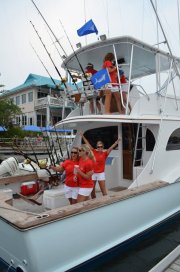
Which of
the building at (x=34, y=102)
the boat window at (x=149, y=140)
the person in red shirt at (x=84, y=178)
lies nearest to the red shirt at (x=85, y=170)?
the person in red shirt at (x=84, y=178)

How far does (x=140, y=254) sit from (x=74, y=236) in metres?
1.87

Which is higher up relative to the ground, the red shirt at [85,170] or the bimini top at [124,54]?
the bimini top at [124,54]

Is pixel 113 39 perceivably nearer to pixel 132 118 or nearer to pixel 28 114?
pixel 132 118

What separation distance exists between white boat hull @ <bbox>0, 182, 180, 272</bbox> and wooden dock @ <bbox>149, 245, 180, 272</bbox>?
77 cm

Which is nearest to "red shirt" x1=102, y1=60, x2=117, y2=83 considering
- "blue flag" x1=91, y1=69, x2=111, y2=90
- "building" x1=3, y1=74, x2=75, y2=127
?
"blue flag" x1=91, y1=69, x2=111, y2=90

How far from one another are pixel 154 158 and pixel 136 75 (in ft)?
12.9

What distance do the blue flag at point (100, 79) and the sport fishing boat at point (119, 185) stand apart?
0.28 metres

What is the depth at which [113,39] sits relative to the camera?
6.41 m

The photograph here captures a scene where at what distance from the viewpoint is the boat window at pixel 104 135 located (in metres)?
7.41

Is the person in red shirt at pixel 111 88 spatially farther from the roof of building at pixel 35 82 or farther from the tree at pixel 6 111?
the roof of building at pixel 35 82

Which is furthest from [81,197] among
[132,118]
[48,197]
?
[132,118]

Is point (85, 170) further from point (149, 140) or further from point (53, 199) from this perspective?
point (149, 140)

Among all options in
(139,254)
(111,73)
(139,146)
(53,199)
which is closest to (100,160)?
(53,199)

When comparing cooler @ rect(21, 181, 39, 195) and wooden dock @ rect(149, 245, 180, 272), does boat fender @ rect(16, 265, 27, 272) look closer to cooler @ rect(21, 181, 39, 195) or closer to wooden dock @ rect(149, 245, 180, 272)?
wooden dock @ rect(149, 245, 180, 272)
